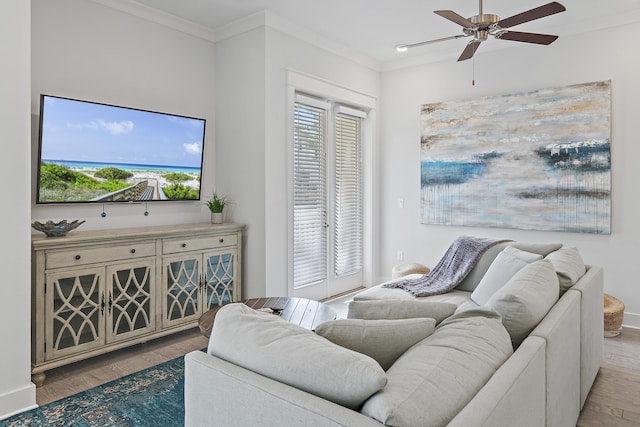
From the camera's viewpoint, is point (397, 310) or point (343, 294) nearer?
point (397, 310)

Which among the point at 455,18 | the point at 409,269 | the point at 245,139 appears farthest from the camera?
the point at 409,269

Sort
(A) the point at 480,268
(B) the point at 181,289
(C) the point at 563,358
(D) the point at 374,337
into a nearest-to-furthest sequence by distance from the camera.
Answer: (D) the point at 374,337
(C) the point at 563,358
(A) the point at 480,268
(B) the point at 181,289

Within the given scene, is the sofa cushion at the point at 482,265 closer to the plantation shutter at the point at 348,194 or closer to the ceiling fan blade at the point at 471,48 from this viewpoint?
the ceiling fan blade at the point at 471,48

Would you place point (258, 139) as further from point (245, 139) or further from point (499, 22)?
point (499, 22)

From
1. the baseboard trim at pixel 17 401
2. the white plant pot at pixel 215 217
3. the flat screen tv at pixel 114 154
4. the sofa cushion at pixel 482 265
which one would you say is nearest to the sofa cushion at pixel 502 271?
the sofa cushion at pixel 482 265

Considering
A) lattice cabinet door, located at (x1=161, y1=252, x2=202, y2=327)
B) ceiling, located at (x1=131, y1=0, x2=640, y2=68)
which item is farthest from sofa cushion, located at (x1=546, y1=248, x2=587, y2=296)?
lattice cabinet door, located at (x1=161, y1=252, x2=202, y2=327)

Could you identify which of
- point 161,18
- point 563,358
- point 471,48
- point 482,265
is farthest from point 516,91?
point 161,18

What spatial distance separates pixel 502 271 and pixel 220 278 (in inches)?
90.3

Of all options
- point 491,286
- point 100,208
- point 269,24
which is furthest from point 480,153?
point 100,208

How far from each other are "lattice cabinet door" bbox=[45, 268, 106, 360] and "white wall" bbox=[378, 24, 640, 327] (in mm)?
3348

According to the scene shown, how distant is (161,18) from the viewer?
3.86 meters

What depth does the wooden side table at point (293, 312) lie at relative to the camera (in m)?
2.55

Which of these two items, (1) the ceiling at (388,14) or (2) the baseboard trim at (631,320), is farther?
(2) the baseboard trim at (631,320)

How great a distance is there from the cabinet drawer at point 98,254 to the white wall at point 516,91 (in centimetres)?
298
